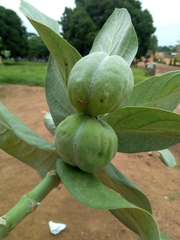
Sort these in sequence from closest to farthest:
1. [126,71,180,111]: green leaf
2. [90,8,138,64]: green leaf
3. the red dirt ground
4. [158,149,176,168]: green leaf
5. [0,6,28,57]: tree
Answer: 1. [126,71,180,111]: green leaf
2. [90,8,138,64]: green leaf
3. [158,149,176,168]: green leaf
4. the red dirt ground
5. [0,6,28,57]: tree

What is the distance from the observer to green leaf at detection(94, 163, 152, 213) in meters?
0.61

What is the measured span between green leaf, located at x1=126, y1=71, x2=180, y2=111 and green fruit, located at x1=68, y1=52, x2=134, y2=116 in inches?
5.5

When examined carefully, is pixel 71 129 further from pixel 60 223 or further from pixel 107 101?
pixel 60 223

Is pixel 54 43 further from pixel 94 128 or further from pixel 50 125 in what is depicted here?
pixel 50 125

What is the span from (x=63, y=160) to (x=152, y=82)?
0.88 feet

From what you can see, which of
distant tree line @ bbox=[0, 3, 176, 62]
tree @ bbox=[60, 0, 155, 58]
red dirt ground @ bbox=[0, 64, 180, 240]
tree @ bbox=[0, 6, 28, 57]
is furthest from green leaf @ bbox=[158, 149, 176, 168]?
tree @ bbox=[0, 6, 28, 57]

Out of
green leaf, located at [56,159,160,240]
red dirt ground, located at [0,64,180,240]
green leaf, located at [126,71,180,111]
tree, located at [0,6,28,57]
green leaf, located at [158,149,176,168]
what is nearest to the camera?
green leaf, located at [56,159,160,240]

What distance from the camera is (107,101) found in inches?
18.9

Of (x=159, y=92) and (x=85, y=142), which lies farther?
(x=159, y=92)

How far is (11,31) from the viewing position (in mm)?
27062

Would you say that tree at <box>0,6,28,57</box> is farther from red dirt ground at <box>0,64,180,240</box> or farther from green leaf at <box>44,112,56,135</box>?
green leaf at <box>44,112,56,135</box>

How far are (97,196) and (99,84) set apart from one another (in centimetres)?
19

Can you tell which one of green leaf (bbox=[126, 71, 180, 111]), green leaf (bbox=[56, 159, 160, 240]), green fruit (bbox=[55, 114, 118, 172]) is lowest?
green leaf (bbox=[56, 159, 160, 240])

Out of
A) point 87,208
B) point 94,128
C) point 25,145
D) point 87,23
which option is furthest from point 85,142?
point 87,23
